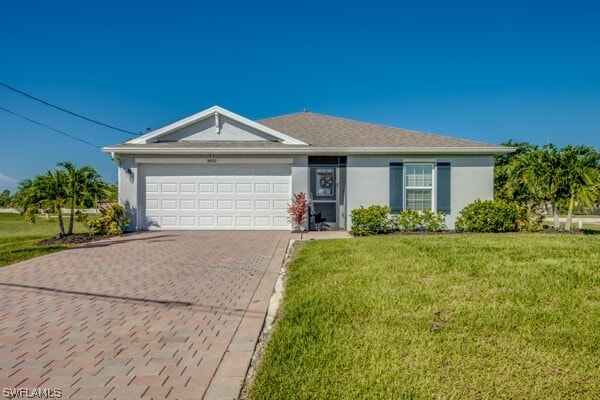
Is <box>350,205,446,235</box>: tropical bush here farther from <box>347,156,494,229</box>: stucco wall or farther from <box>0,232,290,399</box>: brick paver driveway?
<box>0,232,290,399</box>: brick paver driveway

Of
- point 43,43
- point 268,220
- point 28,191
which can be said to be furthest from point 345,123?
point 43,43

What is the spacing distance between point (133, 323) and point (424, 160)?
37.4 ft

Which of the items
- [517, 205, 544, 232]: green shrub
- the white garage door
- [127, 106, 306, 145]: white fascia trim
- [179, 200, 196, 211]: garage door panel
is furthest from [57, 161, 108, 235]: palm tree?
[517, 205, 544, 232]: green shrub

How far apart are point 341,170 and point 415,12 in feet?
24.6

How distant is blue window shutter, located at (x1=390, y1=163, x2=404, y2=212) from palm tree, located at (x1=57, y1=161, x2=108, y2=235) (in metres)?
9.82

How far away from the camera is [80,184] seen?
11.7 meters

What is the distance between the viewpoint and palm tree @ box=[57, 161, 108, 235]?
37.8 ft

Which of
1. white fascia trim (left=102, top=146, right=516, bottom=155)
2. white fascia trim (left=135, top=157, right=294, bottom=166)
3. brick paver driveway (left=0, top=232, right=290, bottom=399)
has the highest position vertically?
white fascia trim (left=102, top=146, right=516, bottom=155)

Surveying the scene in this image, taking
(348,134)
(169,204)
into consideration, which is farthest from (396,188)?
(169,204)

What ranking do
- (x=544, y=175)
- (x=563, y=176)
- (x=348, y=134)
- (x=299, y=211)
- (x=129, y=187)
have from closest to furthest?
1. (x=563, y=176)
2. (x=544, y=175)
3. (x=299, y=211)
4. (x=129, y=187)
5. (x=348, y=134)

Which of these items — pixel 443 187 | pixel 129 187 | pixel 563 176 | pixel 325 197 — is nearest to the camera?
pixel 563 176

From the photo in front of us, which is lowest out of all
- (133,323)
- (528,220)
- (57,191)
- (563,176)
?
(133,323)

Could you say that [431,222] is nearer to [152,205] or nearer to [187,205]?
[187,205]

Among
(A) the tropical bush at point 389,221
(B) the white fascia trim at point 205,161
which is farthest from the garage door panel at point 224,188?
(A) the tropical bush at point 389,221
